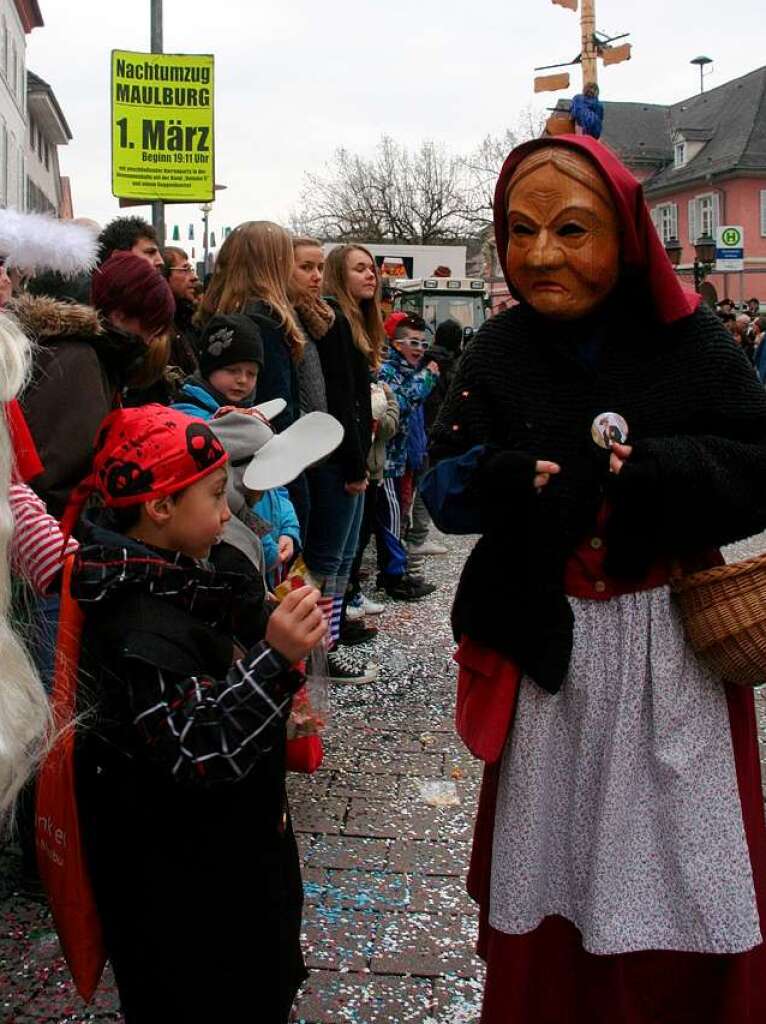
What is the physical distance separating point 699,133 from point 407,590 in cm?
4854

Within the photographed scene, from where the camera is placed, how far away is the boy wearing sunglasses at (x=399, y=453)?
686 centimetres

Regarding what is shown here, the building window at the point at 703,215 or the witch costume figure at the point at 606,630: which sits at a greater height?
the building window at the point at 703,215

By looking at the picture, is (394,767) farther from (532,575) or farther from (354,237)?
(354,237)

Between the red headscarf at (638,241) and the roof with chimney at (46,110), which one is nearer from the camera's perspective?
the red headscarf at (638,241)

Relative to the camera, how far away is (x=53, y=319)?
288 cm

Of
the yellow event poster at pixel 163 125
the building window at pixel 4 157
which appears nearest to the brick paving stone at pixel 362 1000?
the yellow event poster at pixel 163 125

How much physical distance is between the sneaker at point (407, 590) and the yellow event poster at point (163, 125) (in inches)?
161

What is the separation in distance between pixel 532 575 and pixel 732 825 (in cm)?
63

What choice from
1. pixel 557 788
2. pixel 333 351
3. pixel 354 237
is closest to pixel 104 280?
pixel 333 351

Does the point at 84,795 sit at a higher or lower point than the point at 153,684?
lower

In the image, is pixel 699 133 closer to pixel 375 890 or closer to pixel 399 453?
pixel 399 453

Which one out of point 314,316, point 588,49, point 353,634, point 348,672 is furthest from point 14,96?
point 588,49

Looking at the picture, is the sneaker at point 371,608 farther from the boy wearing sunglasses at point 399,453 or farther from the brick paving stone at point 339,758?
the brick paving stone at point 339,758

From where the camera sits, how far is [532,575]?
85.8 inches
